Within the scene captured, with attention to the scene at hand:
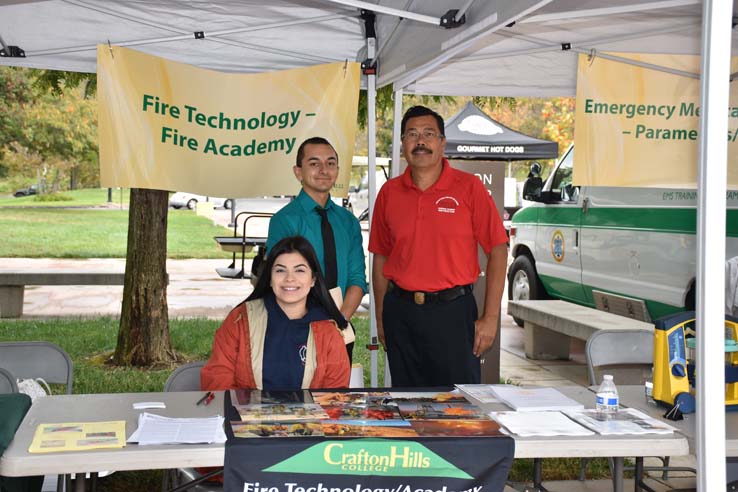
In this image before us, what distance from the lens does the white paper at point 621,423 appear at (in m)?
2.93

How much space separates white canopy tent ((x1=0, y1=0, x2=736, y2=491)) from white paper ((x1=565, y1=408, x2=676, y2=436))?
1642mm

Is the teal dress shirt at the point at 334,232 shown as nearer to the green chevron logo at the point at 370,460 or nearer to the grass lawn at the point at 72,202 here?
the green chevron logo at the point at 370,460

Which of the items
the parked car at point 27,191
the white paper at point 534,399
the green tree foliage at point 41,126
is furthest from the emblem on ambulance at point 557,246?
the parked car at point 27,191

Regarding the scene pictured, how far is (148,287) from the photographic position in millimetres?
7562

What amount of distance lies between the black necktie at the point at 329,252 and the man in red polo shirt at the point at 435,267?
323mm

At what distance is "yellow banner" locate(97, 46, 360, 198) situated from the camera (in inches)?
204

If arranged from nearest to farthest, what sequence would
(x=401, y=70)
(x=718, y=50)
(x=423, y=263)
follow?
(x=718, y=50) → (x=423, y=263) → (x=401, y=70)

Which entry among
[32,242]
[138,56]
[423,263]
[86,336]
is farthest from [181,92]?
[32,242]

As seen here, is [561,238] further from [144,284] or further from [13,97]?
[13,97]

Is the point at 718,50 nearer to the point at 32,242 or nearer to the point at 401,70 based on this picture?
the point at 401,70

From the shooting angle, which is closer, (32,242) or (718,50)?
(718,50)

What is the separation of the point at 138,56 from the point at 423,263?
7.22 ft

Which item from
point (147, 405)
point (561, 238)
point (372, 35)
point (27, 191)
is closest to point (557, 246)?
point (561, 238)

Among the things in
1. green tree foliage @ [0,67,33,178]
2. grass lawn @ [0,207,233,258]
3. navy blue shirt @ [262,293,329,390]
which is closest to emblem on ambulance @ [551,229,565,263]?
navy blue shirt @ [262,293,329,390]
